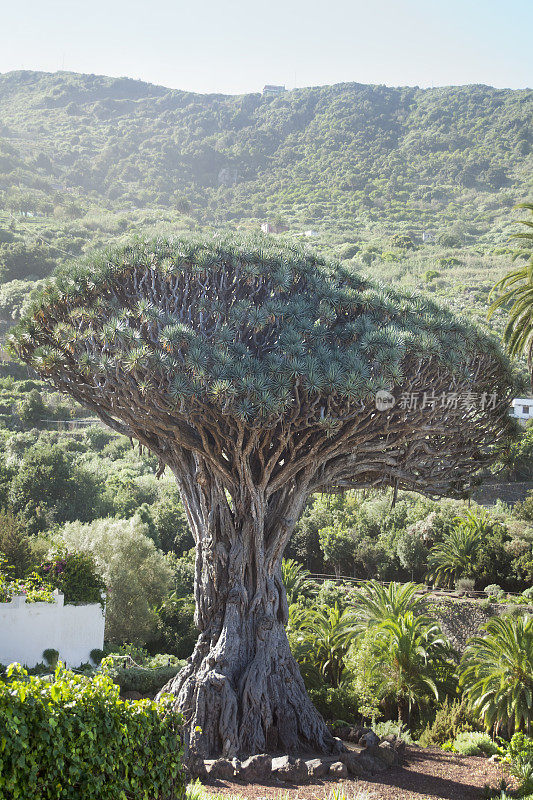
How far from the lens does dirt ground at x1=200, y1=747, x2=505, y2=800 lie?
8.48 metres

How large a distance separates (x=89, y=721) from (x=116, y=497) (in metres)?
27.2

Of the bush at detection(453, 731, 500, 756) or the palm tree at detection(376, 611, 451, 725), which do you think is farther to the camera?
the palm tree at detection(376, 611, 451, 725)

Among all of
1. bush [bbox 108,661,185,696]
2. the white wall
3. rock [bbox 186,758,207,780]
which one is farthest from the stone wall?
rock [bbox 186,758,207,780]

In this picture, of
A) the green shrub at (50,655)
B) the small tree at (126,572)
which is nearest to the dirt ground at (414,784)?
the green shrub at (50,655)

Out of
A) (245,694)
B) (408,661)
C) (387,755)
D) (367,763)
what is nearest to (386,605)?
(408,661)

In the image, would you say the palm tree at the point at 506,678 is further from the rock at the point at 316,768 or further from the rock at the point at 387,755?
the rock at the point at 316,768

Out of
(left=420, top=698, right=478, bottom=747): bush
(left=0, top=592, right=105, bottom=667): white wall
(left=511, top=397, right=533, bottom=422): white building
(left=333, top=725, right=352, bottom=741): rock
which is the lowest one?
(left=420, top=698, right=478, bottom=747): bush

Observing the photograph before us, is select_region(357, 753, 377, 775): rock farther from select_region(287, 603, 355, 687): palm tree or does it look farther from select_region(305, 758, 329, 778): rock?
select_region(287, 603, 355, 687): palm tree

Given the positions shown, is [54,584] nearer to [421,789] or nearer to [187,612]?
[187,612]

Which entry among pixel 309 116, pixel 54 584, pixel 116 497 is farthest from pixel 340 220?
pixel 54 584

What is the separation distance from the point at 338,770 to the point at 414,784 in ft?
3.81

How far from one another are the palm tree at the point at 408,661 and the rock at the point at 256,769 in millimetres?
6331

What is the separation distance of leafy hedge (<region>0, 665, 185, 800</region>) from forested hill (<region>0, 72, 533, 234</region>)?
66.9 meters

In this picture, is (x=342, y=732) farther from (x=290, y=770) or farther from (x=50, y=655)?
(x=50, y=655)
